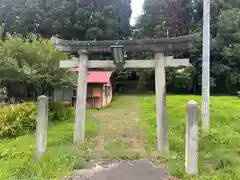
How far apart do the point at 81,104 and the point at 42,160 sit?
2595 mm

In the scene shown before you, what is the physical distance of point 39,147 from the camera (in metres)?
7.61

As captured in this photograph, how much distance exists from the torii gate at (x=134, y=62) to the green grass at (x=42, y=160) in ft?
3.36

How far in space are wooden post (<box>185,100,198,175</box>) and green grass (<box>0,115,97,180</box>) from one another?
241cm

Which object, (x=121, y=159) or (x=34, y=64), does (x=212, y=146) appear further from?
(x=34, y=64)

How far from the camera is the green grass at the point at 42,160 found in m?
6.37

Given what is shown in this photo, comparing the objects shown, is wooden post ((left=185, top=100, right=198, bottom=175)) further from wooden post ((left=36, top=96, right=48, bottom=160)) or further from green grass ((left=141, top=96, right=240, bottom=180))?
wooden post ((left=36, top=96, right=48, bottom=160))

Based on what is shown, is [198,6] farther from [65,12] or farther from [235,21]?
[65,12]

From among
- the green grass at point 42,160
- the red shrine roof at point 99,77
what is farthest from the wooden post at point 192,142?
the red shrine roof at point 99,77

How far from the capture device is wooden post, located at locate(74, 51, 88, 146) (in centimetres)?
932

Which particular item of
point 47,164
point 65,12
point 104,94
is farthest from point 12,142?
point 65,12

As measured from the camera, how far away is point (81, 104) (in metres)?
9.38

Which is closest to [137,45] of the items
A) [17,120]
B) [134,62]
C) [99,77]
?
[134,62]

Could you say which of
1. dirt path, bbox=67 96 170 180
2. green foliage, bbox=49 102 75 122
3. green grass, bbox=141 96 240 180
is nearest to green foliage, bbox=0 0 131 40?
green foliage, bbox=49 102 75 122

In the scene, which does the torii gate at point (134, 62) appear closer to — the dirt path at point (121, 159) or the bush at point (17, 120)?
the dirt path at point (121, 159)
